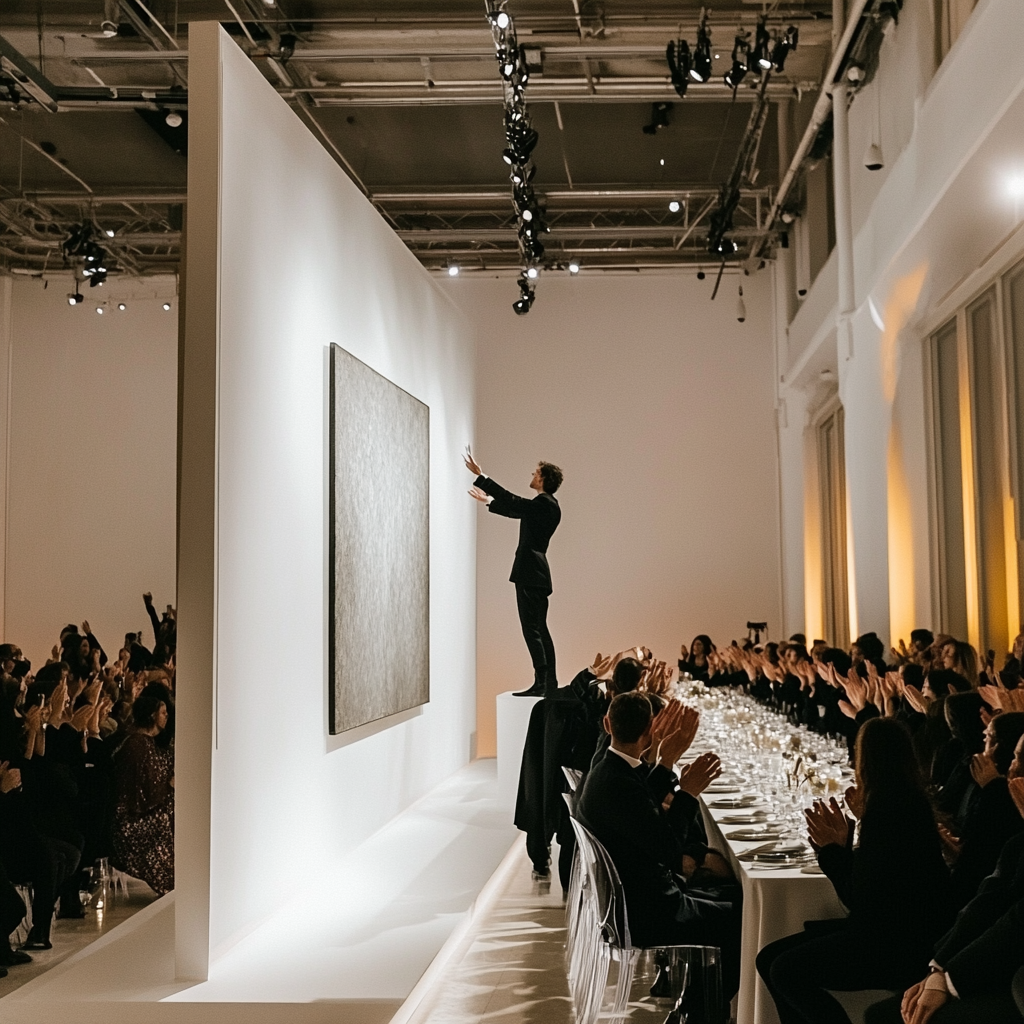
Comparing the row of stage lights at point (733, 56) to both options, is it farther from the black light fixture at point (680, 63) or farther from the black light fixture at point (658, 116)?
the black light fixture at point (658, 116)

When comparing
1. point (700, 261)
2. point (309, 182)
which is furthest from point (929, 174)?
point (700, 261)

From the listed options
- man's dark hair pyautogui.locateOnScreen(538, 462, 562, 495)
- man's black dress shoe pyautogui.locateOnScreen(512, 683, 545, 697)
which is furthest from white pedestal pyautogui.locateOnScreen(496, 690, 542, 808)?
man's dark hair pyautogui.locateOnScreen(538, 462, 562, 495)

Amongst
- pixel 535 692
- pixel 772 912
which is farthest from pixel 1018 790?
pixel 535 692

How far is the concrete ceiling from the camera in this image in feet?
29.4

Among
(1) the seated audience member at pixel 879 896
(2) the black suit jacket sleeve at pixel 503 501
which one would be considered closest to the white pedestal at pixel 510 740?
(2) the black suit jacket sleeve at pixel 503 501

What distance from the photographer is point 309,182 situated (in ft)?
22.2

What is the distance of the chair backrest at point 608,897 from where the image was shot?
3809mm

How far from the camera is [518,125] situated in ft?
27.8

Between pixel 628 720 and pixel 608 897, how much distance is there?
589 mm

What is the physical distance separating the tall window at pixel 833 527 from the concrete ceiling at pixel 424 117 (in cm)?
228

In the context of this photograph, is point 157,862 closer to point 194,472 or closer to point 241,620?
point 241,620

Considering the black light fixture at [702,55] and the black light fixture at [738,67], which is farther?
the black light fixture at [738,67]

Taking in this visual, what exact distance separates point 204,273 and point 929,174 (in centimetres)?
404

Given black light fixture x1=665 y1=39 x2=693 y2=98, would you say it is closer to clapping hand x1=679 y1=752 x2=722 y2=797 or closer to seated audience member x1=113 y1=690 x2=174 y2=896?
seated audience member x1=113 y1=690 x2=174 y2=896
